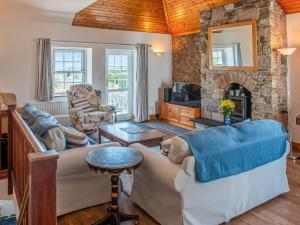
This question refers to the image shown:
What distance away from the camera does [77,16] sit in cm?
622

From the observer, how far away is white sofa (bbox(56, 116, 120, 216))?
264 cm

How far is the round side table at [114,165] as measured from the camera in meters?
2.22

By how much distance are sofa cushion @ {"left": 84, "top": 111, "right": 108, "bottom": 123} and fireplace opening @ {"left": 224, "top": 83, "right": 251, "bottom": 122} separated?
2817 mm

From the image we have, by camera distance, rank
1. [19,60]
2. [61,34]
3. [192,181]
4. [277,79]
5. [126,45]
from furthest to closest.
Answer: [126,45], [61,34], [19,60], [277,79], [192,181]

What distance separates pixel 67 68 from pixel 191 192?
5385mm

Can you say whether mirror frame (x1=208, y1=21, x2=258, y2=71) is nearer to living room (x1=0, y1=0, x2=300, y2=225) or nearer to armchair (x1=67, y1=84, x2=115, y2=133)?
living room (x1=0, y1=0, x2=300, y2=225)

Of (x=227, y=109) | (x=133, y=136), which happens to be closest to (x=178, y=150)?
(x=133, y=136)

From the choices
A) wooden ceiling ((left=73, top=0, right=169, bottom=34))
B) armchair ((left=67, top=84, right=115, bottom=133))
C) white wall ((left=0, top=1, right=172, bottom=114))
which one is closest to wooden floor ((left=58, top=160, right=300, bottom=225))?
armchair ((left=67, top=84, right=115, bottom=133))

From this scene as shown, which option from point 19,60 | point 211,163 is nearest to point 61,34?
point 19,60

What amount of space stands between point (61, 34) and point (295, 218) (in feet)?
19.3

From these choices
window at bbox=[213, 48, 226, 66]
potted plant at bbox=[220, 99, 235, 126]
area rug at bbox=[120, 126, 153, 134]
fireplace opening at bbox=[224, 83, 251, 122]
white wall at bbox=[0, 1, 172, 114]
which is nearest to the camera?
area rug at bbox=[120, 126, 153, 134]

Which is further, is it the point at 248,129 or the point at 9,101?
the point at 9,101

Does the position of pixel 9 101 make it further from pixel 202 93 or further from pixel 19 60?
pixel 202 93

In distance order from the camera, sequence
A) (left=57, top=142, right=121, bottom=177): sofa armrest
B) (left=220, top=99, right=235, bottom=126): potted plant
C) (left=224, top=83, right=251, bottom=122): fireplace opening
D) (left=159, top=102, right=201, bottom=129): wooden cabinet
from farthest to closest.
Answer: (left=159, top=102, right=201, bottom=129): wooden cabinet, (left=224, top=83, right=251, bottom=122): fireplace opening, (left=220, top=99, right=235, bottom=126): potted plant, (left=57, top=142, right=121, bottom=177): sofa armrest
